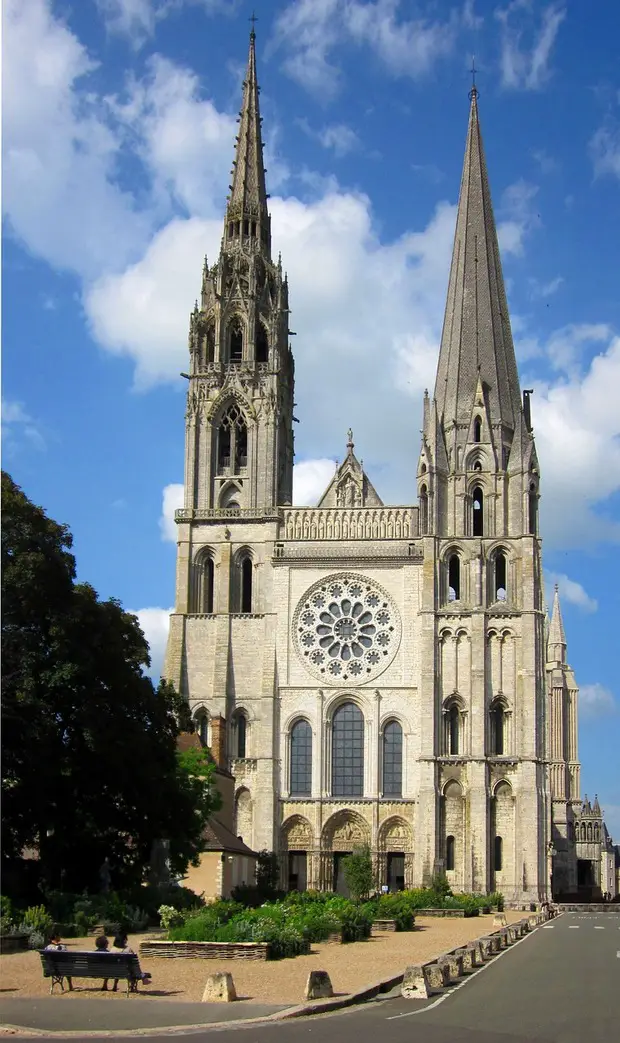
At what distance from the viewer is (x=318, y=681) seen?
65.2m

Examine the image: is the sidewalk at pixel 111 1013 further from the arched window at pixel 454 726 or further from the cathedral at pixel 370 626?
the arched window at pixel 454 726

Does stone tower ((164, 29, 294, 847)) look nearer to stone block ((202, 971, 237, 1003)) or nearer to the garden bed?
the garden bed

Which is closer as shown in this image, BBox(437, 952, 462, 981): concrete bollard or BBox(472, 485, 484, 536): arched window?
BBox(437, 952, 462, 981): concrete bollard

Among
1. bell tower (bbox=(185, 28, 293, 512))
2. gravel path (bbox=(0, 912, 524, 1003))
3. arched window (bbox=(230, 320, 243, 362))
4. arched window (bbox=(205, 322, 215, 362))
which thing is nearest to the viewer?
→ gravel path (bbox=(0, 912, 524, 1003))

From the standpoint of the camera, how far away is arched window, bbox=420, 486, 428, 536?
6675 centimetres

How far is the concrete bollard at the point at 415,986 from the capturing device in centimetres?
2025

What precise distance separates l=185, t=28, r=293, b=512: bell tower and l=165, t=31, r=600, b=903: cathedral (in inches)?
4.9

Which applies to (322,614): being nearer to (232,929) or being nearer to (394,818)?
(394,818)

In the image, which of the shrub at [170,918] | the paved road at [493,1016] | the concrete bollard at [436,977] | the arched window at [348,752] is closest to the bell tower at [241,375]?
the arched window at [348,752]

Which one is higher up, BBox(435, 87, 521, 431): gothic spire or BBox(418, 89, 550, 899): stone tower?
BBox(435, 87, 521, 431): gothic spire

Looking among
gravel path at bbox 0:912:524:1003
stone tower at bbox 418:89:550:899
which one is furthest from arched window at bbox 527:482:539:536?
gravel path at bbox 0:912:524:1003

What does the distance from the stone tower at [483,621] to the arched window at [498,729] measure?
0.22 ft

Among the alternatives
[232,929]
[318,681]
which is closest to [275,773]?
[318,681]

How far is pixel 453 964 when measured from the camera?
23719mm
